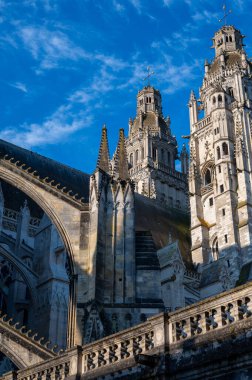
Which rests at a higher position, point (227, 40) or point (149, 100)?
point (227, 40)

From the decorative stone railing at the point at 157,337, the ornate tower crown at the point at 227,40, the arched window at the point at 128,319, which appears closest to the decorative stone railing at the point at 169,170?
the ornate tower crown at the point at 227,40

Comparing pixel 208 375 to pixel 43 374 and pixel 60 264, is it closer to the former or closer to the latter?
pixel 43 374

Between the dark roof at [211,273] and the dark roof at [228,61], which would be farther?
the dark roof at [228,61]

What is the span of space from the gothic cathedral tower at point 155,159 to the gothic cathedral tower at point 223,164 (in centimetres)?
485

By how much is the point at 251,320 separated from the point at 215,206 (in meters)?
33.1

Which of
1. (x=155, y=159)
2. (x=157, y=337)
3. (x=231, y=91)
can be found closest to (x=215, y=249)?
(x=155, y=159)

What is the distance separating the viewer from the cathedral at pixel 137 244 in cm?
926

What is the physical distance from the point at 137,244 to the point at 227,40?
1593 inches

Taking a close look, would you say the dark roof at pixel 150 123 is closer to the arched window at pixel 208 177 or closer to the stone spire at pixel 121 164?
the arched window at pixel 208 177

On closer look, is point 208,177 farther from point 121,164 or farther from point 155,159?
point 121,164

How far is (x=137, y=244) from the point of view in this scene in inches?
617

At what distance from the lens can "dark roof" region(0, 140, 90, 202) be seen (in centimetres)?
3406

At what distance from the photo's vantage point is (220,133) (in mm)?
42688

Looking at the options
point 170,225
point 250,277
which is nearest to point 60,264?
point 250,277
